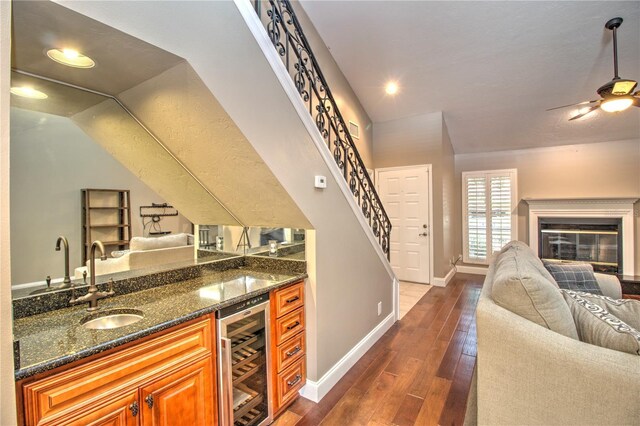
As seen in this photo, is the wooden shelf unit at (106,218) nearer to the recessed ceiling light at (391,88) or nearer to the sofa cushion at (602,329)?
the sofa cushion at (602,329)

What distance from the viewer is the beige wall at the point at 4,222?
2.60 ft

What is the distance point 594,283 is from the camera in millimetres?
2664

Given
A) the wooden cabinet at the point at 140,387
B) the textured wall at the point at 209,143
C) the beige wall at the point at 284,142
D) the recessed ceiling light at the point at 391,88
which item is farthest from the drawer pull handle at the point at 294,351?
the recessed ceiling light at the point at 391,88

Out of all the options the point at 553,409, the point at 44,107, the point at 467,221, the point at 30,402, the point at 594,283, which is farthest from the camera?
the point at 467,221

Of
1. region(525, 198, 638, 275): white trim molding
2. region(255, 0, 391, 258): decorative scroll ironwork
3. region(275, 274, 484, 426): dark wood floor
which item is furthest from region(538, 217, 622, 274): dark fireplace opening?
region(255, 0, 391, 258): decorative scroll ironwork

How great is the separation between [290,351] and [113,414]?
1.15 m

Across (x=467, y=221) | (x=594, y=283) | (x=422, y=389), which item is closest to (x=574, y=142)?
(x=467, y=221)

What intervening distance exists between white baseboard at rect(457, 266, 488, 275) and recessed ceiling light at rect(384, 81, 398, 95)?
12.9 ft

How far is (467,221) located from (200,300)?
19.7 ft

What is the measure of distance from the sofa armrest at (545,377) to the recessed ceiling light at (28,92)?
2538 millimetres

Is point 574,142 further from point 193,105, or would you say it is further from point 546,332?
point 193,105

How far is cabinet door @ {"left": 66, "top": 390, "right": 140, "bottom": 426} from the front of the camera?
109 centimetres

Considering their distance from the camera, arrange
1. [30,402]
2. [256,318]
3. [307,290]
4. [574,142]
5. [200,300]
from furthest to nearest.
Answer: [574,142], [307,290], [256,318], [200,300], [30,402]

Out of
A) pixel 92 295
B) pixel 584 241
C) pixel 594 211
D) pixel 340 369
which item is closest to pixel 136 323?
pixel 92 295
